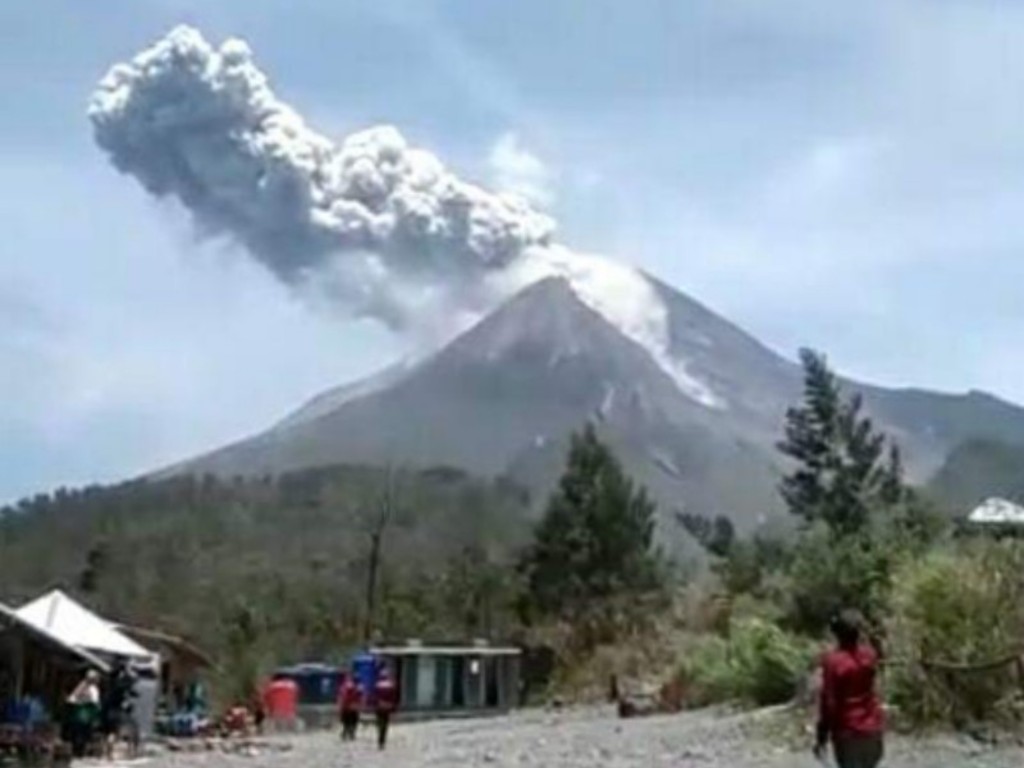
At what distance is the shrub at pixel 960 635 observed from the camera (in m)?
24.8

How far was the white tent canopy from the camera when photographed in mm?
37156

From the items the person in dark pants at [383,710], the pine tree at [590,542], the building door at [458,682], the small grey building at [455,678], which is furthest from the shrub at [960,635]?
the pine tree at [590,542]

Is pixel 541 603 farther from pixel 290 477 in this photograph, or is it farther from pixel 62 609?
pixel 290 477

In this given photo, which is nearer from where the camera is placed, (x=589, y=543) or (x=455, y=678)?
(x=455, y=678)

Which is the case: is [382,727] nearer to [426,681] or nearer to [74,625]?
[74,625]

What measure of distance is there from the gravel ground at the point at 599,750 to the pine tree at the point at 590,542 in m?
26.7

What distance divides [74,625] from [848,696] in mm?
26452

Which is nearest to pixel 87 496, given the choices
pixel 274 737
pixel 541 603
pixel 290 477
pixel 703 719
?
pixel 290 477

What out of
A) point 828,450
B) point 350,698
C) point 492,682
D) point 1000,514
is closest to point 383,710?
point 350,698

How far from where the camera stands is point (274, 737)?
42.8 metres

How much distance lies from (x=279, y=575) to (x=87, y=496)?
44.4m

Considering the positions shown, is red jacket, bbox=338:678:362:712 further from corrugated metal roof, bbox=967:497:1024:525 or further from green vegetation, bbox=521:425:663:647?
green vegetation, bbox=521:425:663:647

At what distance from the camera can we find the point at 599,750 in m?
29.1

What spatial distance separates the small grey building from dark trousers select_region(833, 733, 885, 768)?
144 feet
